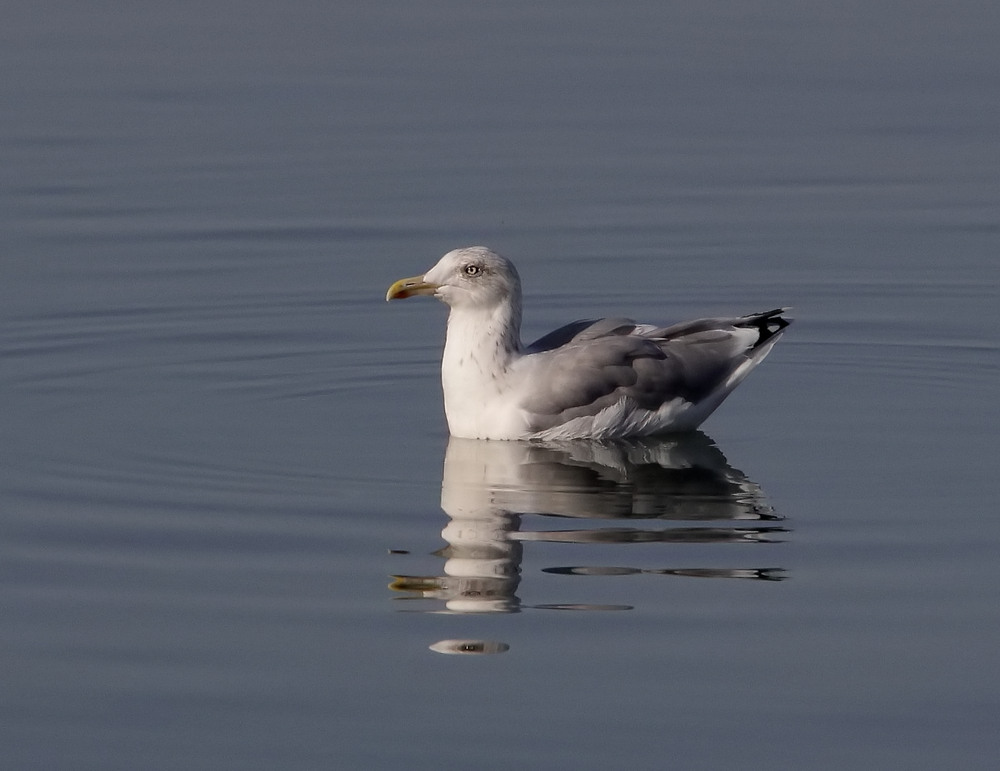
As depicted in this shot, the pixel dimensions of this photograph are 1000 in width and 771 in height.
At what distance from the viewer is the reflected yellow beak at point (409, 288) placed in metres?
13.7

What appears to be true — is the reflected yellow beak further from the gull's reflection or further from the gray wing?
the gull's reflection

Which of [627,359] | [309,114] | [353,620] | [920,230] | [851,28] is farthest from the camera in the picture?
[851,28]

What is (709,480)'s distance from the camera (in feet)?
41.8

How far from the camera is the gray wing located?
13656 mm

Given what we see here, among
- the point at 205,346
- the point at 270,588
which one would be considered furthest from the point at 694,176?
the point at 270,588

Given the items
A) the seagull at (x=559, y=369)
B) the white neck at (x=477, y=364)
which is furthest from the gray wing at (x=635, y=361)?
the white neck at (x=477, y=364)

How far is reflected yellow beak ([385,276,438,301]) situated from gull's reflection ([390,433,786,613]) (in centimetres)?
103

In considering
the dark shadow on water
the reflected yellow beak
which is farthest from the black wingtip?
the reflected yellow beak

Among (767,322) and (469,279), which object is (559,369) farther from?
(767,322)

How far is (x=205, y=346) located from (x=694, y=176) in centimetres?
603

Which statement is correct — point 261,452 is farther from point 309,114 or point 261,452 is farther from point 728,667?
point 309,114

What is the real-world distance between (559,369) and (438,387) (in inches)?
62.7

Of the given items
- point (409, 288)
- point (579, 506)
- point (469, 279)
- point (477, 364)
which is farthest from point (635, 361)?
point (579, 506)

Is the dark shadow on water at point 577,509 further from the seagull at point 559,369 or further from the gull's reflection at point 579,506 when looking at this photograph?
the seagull at point 559,369
